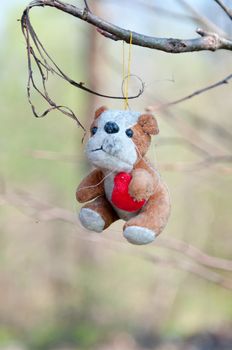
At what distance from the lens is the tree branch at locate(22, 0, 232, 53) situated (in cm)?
104

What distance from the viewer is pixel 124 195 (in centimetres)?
112

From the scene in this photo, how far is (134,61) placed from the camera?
6.02 metres

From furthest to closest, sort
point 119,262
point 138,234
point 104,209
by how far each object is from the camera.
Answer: point 119,262, point 104,209, point 138,234

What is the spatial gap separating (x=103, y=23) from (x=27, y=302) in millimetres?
5472

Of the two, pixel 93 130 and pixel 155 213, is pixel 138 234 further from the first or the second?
pixel 93 130

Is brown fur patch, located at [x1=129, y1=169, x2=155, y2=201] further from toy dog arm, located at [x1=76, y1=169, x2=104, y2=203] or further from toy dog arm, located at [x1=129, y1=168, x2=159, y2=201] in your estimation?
toy dog arm, located at [x1=76, y1=169, x2=104, y2=203]

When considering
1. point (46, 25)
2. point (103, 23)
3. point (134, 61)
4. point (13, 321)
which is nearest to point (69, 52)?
point (46, 25)

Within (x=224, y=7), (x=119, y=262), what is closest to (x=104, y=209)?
(x=224, y=7)

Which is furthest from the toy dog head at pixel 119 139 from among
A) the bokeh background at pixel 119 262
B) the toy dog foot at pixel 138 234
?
the bokeh background at pixel 119 262

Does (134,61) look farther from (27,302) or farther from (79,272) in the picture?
(27,302)

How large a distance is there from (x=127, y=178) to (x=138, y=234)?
0.11 m

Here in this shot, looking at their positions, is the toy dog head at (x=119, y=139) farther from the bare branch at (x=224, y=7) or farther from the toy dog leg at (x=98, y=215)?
the bare branch at (x=224, y=7)

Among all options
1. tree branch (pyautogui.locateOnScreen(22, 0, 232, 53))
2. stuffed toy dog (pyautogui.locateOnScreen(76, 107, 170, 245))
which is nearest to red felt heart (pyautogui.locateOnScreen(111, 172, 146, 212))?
stuffed toy dog (pyautogui.locateOnScreen(76, 107, 170, 245))

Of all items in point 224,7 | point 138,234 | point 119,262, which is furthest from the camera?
point 119,262
